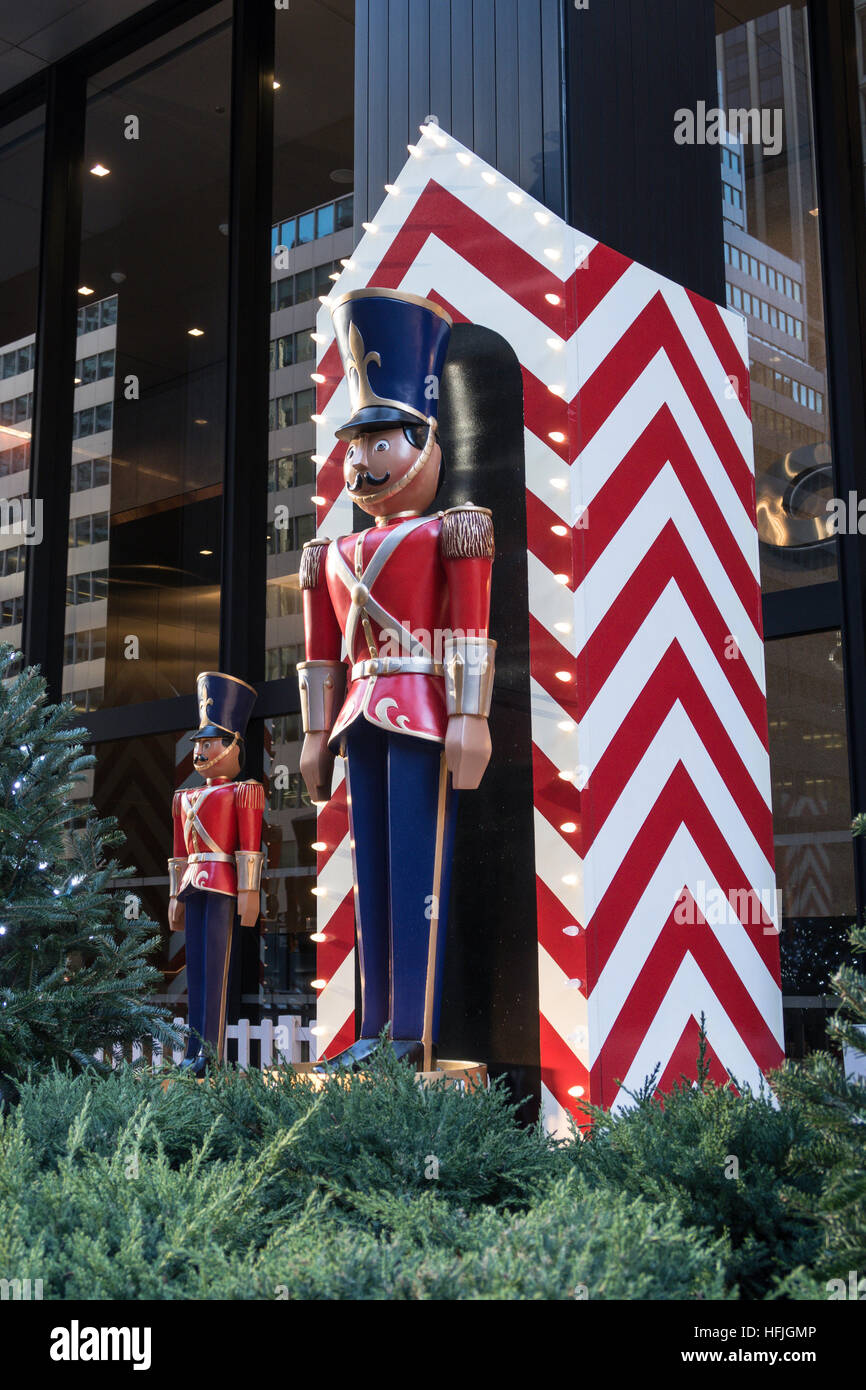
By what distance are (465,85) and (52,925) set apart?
2.81 meters

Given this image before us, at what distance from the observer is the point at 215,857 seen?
5.52 metres

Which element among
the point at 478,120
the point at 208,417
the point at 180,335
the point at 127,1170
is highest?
the point at 180,335

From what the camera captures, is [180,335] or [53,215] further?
[53,215]

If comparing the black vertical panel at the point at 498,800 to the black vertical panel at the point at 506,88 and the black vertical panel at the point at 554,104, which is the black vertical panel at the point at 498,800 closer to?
the black vertical panel at the point at 554,104

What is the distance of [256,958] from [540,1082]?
15.1 ft

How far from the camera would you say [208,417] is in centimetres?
861

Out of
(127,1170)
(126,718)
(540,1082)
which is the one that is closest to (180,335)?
(126,718)

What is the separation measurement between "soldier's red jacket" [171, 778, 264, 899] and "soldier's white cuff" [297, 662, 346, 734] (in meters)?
2.16

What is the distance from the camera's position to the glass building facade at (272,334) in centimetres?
452

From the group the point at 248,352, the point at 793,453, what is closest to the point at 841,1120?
the point at 793,453

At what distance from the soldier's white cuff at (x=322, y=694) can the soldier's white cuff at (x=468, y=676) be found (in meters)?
0.40

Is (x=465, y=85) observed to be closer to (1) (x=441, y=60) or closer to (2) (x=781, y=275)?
(1) (x=441, y=60)

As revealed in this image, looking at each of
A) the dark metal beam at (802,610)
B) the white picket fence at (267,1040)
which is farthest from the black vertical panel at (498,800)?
the dark metal beam at (802,610)

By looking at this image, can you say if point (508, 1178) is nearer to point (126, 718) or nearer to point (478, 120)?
point (478, 120)
